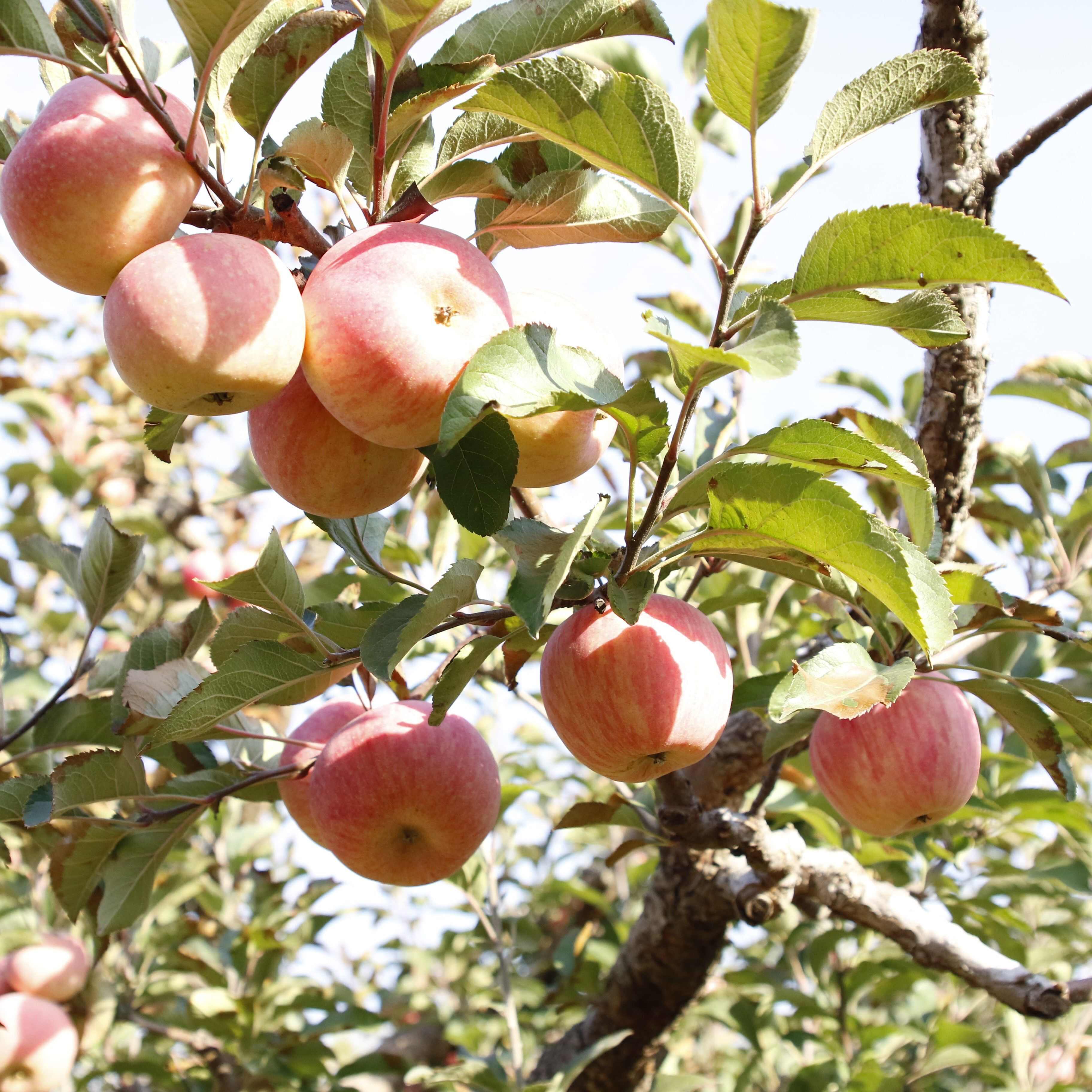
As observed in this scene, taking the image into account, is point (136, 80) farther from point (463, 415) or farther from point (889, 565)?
point (889, 565)

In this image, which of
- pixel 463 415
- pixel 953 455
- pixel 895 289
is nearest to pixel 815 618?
pixel 953 455

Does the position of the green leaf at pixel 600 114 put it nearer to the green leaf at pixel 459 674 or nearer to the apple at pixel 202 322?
the apple at pixel 202 322

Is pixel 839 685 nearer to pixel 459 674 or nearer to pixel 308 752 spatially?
pixel 459 674

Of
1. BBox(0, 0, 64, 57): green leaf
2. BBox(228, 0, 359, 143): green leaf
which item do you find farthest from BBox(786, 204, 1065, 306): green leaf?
BBox(0, 0, 64, 57): green leaf

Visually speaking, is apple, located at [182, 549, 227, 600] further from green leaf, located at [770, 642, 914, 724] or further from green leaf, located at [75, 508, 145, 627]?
green leaf, located at [770, 642, 914, 724]

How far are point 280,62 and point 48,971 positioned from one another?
2461 mm

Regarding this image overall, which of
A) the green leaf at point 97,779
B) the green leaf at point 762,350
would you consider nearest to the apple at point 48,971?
the green leaf at point 97,779

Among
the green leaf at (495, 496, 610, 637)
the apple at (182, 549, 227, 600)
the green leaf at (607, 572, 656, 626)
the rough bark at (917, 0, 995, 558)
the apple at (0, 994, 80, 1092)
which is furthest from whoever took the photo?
the apple at (182, 549, 227, 600)

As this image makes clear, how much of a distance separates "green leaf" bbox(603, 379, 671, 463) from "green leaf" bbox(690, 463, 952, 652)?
7 centimetres

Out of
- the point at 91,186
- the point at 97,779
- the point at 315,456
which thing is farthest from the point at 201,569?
the point at 91,186

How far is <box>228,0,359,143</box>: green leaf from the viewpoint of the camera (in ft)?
3.20

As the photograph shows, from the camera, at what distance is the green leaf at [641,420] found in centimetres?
89

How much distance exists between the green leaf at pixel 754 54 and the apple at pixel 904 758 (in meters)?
0.83

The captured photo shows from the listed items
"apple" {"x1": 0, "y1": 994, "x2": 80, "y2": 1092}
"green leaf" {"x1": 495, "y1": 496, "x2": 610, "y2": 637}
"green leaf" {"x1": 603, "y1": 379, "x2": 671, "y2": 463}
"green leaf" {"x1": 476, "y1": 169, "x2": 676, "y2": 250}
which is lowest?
"apple" {"x1": 0, "y1": 994, "x2": 80, "y2": 1092}
